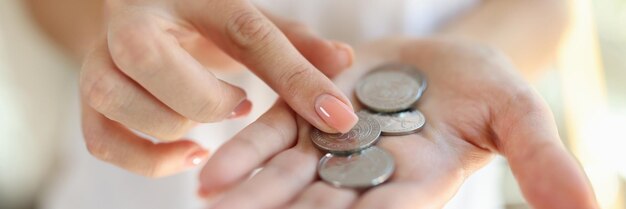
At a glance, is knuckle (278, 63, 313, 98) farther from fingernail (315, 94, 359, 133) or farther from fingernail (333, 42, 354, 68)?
fingernail (333, 42, 354, 68)

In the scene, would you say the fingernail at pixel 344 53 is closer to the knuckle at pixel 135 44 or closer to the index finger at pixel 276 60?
the index finger at pixel 276 60

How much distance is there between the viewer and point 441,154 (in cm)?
76

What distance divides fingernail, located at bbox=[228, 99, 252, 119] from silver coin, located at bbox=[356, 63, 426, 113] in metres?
A: 0.16

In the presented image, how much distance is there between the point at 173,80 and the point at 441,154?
1.06ft

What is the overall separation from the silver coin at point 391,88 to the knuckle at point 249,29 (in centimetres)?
19

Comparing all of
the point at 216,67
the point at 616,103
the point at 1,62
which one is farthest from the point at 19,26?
the point at 616,103

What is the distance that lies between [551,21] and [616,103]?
33.1 inches

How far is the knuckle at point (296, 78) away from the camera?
2.59 ft

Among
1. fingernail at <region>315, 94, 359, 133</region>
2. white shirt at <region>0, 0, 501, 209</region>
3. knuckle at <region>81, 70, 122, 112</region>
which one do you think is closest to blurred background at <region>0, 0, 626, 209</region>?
white shirt at <region>0, 0, 501, 209</region>

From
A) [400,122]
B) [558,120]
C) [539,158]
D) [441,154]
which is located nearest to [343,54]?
[400,122]

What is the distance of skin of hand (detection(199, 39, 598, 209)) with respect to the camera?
2.09 ft

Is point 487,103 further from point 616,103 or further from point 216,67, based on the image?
point 616,103

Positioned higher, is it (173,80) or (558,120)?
Answer: (173,80)

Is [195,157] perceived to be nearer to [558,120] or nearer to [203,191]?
[203,191]
